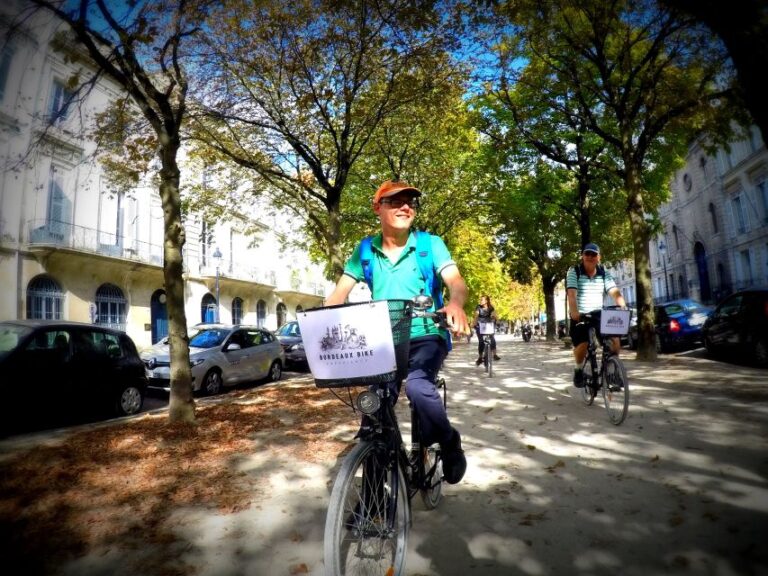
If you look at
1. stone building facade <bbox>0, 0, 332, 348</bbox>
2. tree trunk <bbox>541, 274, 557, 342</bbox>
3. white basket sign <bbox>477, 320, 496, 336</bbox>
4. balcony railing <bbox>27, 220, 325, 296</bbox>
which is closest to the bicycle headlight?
stone building facade <bbox>0, 0, 332, 348</bbox>

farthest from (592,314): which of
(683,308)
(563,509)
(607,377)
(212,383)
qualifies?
(683,308)

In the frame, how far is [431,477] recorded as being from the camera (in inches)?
116

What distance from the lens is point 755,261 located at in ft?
95.6

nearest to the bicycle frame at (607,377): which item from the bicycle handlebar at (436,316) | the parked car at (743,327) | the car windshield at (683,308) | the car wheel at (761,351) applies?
the bicycle handlebar at (436,316)

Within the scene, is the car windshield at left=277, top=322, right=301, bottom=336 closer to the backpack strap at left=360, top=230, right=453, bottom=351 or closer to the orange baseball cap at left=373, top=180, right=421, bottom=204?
the backpack strap at left=360, top=230, right=453, bottom=351

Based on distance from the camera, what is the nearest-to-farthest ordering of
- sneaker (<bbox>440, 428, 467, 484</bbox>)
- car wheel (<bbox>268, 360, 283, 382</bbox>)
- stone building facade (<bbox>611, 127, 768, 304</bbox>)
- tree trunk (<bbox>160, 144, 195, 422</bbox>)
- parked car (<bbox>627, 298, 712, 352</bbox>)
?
sneaker (<bbox>440, 428, 467, 484</bbox>)
tree trunk (<bbox>160, 144, 195, 422</bbox>)
car wheel (<bbox>268, 360, 283, 382</bbox>)
parked car (<bbox>627, 298, 712, 352</bbox>)
stone building facade (<bbox>611, 127, 768, 304</bbox>)

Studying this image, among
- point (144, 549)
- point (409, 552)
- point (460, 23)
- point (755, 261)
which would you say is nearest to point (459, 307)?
point (409, 552)

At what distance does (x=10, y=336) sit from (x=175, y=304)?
261cm

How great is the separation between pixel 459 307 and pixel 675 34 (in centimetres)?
1084

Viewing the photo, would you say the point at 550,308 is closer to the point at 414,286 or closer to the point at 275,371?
the point at 275,371

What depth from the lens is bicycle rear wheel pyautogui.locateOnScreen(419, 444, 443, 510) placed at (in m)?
2.93

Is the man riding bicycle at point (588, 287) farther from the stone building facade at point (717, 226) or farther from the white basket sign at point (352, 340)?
the stone building facade at point (717, 226)

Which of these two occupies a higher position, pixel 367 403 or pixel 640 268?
pixel 640 268

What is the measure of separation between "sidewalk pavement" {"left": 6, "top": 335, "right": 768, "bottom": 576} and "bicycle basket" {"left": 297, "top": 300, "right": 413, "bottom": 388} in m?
1.14
